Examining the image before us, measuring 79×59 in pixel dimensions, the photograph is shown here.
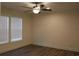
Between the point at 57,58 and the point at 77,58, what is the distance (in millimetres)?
142

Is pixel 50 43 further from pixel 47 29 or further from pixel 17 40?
pixel 17 40

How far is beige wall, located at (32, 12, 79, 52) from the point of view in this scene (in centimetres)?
325

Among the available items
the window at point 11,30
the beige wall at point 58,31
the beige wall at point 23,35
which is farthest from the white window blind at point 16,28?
the beige wall at point 58,31

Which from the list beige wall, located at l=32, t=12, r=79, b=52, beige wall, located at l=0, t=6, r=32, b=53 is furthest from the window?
beige wall, located at l=32, t=12, r=79, b=52

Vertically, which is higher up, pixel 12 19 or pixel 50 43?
pixel 12 19

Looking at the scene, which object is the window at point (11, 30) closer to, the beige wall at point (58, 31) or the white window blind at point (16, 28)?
the white window blind at point (16, 28)

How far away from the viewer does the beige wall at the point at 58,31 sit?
325 centimetres

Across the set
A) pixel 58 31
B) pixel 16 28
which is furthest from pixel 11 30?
pixel 58 31

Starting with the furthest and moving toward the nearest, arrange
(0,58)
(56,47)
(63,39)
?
(63,39), (56,47), (0,58)

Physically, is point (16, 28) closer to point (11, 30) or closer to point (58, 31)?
point (11, 30)

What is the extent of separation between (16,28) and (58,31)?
1.22 meters

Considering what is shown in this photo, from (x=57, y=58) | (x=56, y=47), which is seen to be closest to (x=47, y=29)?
(x=56, y=47)

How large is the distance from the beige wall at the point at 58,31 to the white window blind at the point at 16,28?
0.47 metres

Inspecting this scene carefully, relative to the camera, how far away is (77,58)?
0.84 metres
